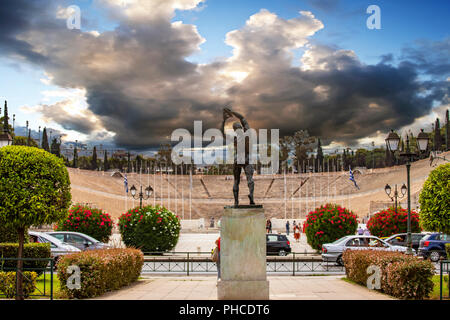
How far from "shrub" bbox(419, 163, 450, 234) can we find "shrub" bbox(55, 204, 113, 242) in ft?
56.4

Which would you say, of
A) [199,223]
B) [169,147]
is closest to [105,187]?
[199,223]

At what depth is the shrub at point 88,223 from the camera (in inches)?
953

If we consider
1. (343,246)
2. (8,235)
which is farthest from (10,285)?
(343,246)

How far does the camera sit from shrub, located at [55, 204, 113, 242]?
24.2 m

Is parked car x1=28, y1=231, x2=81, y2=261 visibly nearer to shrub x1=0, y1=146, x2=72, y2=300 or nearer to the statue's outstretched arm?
shrub x1=0, y1=146, x2=72, y2=300

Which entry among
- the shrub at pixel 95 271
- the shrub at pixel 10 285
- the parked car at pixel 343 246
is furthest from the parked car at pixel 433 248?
the shrub at pixel 10 285

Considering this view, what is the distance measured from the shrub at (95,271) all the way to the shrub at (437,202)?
927cm

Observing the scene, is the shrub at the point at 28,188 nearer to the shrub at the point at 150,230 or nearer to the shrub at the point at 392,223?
the shrub at the point at 150,230

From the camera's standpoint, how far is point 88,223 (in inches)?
960

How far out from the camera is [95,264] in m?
11.9

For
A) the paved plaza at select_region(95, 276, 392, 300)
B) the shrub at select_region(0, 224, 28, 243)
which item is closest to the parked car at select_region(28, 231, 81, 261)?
the shrub at select_region(0, 224, 28, 243)

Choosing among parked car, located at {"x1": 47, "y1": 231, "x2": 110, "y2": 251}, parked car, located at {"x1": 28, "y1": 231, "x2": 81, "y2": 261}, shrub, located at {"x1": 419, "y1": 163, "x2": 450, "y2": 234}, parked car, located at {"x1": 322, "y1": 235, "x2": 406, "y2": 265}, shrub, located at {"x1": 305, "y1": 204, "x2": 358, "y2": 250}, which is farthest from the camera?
shrub, located at {"x1": 305, "y1": 204, "x2": 358, "y2": 250}

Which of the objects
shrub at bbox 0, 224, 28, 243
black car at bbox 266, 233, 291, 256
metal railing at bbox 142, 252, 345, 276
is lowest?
metal railing at bbox 142, 252, 345, 276
